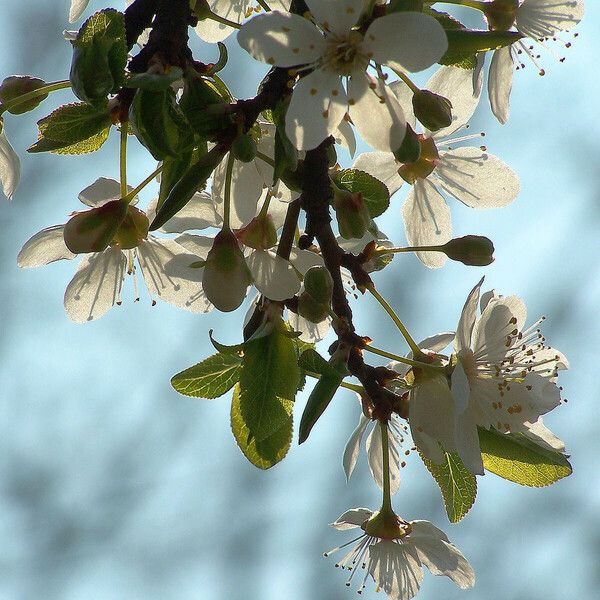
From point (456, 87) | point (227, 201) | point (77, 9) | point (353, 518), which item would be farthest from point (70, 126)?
point (353, 518)

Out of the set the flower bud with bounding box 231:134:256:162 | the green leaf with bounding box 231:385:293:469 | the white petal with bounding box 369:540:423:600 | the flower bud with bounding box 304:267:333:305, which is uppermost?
the flower bud with bounding box 231:134:256:162

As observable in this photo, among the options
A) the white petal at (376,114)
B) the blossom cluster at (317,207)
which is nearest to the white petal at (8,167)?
the blossom cluster at (317,207)

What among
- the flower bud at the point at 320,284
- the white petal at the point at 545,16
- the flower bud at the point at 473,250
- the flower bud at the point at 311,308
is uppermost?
the white petal at the point at 545,16

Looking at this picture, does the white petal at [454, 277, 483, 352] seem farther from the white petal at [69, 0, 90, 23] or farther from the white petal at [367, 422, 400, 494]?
the white petal at [69, 0, 90, 23]

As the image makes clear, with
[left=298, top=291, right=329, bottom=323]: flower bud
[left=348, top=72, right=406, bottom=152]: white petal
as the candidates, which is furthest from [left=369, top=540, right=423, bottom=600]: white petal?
[left=348, top=72, right=406, bottom=152]: white petal

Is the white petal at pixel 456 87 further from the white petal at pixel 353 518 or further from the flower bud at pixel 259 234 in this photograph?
the white petal at pixel 353 518

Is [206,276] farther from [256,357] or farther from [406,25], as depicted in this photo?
[406,25]

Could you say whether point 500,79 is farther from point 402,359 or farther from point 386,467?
point 386,467

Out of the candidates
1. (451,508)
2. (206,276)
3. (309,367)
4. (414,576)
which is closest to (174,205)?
(206,276)
